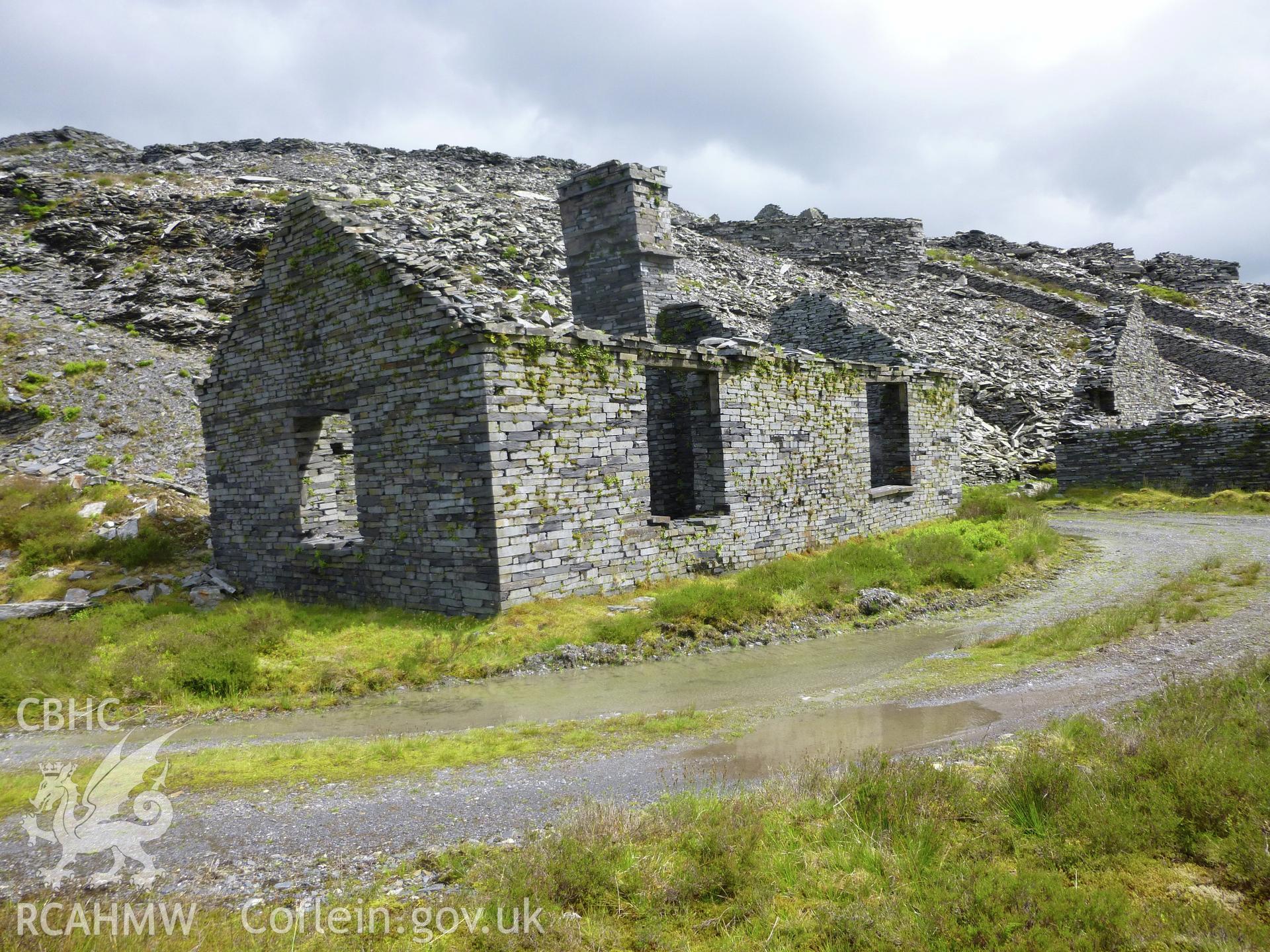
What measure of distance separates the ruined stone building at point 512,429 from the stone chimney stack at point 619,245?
4 cm

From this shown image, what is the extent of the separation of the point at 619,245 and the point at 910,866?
541 inches

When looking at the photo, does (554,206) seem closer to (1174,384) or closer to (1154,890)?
(1174,384)

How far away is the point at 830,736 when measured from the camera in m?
6.34

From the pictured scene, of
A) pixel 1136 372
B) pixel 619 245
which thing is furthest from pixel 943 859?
pixel 1136 372

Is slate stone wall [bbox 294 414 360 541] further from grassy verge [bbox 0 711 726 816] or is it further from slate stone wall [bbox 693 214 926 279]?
slate stone wall [bbox 693 214 926 279]

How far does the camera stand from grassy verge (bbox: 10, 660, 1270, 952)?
3.28 m

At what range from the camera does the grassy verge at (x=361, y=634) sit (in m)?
8.40

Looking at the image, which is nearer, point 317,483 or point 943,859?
point 943,859

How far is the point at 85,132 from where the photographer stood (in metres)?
37.3

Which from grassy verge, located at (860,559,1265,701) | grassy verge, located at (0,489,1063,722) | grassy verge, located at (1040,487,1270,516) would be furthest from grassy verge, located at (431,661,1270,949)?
grassy verge, located at (1040,487,1270,516)

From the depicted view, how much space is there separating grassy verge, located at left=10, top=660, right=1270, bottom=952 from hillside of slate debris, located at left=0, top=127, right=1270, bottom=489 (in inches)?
337

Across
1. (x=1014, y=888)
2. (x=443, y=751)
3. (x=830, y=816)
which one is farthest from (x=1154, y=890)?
(x=443, y=751)

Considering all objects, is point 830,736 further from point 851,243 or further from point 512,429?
point 851,243

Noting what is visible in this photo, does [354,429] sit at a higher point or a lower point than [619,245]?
lower
